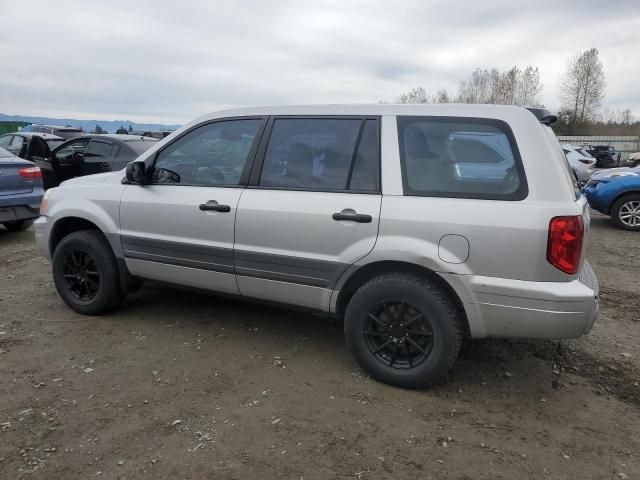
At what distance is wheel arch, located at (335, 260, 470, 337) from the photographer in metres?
3.12

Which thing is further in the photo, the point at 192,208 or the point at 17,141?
the point at 17,141

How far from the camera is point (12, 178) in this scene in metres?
7.09

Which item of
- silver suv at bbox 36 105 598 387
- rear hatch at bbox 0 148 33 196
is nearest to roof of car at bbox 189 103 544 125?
silver suv at bbox 36 105 598 387

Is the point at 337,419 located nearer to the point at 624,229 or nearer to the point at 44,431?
the point at 44,431

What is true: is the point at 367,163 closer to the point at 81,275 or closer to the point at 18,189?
the point at 81,275

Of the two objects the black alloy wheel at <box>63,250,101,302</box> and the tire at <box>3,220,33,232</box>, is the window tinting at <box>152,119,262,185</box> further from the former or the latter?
the tire at <box>3,220,33,232</box>

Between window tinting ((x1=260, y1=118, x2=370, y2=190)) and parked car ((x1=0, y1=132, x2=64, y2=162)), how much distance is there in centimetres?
811

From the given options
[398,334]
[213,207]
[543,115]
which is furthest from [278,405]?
[543,115]

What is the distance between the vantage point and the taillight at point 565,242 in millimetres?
2791

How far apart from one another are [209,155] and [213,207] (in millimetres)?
493

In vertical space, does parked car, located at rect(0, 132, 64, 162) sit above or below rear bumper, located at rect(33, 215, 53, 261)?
above

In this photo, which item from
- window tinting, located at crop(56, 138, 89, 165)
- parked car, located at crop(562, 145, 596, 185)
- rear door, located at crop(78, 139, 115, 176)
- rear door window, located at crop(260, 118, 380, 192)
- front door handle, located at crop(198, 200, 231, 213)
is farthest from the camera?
parked car, located at crop(562, 145, 596, 185)

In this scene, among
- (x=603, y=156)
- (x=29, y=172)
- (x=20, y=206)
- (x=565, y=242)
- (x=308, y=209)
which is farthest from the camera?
(x=603, y=156)

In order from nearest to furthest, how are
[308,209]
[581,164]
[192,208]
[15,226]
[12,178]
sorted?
[308,209] < [192,208] < [12,178] < [15,226] < [581,164]
